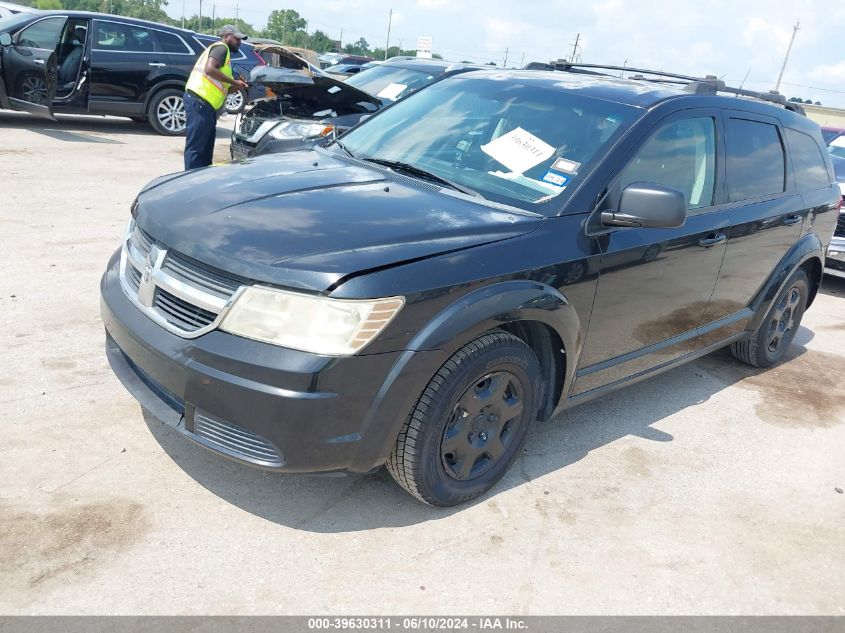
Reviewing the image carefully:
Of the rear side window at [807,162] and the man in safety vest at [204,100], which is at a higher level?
the rear side window at [807,162]

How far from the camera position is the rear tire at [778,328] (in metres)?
5.06

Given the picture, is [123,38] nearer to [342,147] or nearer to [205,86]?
[205,86]

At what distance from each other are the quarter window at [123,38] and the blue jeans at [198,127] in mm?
4321

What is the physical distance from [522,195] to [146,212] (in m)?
1.61

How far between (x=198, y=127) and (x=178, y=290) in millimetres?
5534

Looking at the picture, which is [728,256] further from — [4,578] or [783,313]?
[4,578]

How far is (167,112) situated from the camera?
40.0 feet

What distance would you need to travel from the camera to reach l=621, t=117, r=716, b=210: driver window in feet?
11.7

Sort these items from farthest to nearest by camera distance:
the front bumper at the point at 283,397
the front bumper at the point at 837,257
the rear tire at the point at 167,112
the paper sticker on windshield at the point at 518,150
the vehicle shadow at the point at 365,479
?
the rear tire at the point at 167,112, the front bumper at the point at 837,257, the paper sticker on windshield at the point at 518,150, the vehicle shadow at the point at 365,479, the front bumper at the point at 283,397

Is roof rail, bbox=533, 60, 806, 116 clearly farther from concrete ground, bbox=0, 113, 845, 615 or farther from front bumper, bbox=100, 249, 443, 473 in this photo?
front bumper, bbox=100, 249, 443, 473

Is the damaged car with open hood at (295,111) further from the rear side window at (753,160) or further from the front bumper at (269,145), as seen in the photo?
the rear side window at (753,160)

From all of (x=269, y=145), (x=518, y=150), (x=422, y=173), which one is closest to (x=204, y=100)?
(x=269, y=145)

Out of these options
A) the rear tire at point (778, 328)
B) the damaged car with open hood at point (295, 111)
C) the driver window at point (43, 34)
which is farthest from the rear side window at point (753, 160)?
the driver window at point (43, 34)

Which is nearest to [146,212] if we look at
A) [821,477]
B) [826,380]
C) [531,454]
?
[531,454]
